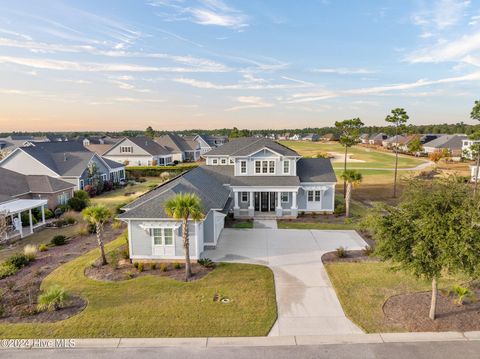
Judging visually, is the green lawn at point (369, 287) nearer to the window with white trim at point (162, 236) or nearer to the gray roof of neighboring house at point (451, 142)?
the window with white trim at point (162, 236)

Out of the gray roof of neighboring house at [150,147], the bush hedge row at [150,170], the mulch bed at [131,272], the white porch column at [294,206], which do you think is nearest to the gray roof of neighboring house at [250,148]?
the white porch column at [294,206]

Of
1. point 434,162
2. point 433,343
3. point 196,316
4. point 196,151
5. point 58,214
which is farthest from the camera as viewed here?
point 196,151

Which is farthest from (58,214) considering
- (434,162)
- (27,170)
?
(434,162)

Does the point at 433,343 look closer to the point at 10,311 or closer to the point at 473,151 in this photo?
the point at 10,311

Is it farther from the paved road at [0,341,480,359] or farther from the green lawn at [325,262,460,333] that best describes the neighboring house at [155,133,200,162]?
the paved road at [0,341,480,359]

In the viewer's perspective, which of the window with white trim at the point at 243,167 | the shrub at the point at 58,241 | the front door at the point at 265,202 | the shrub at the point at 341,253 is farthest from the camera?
the window with white trim at the point at 243,167
